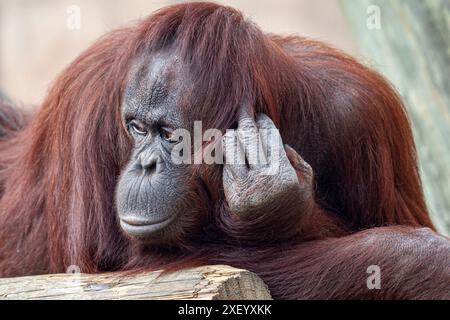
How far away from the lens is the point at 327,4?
538 inches

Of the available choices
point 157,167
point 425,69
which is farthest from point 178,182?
point 425,69

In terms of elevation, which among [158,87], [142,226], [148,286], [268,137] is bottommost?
[148,286]

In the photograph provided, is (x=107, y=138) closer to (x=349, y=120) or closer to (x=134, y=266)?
(x=134, y=266)

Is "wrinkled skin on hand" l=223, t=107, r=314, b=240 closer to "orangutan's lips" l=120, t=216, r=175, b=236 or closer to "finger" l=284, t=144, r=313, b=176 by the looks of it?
"finger" l=284, t=144, r=313, b=176

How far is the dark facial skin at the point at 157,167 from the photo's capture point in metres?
3.12

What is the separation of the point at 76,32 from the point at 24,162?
965 cm

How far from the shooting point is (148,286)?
2.81 m

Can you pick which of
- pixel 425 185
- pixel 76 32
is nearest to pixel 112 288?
pixel 425 185

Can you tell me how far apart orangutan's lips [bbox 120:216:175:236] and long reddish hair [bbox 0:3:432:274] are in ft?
1.02

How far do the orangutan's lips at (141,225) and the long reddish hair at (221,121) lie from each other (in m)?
0.31

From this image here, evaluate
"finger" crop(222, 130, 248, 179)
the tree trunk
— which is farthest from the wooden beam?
the tree trunk

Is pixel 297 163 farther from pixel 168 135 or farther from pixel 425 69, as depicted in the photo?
pixel 425 69

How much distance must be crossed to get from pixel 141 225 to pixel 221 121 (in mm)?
478

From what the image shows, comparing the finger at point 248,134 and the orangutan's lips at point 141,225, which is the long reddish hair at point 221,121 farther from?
the orangutan's lips at point 141,225
